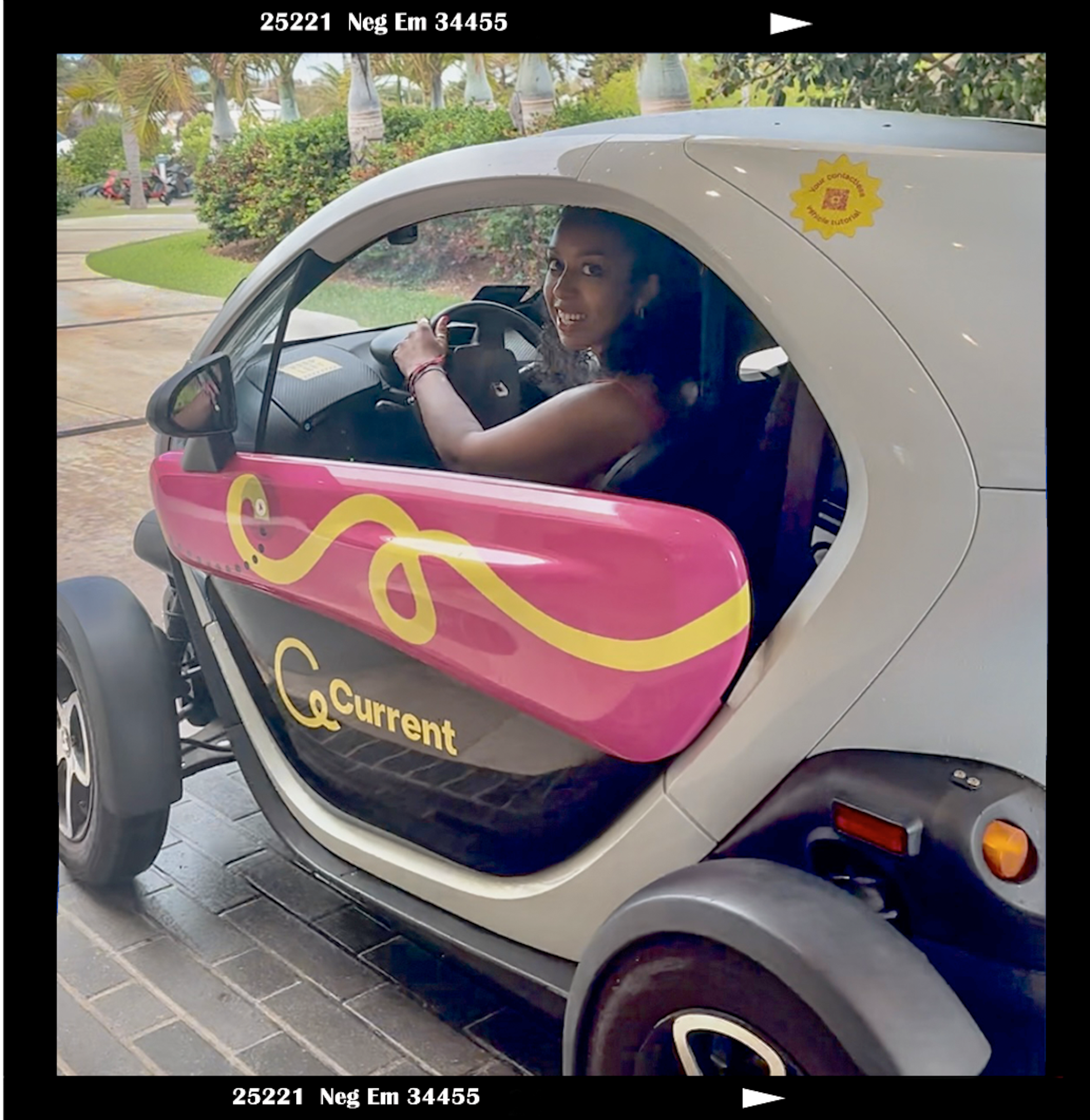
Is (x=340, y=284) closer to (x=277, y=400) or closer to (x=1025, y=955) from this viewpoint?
(x=277, y=400)

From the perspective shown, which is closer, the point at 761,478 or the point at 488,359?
the point at 761,478

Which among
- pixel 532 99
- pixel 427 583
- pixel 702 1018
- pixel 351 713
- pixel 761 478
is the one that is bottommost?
pixel 702 1018

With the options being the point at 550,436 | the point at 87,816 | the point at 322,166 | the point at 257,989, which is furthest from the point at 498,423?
the point at 87,816

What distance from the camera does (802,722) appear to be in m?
1.44

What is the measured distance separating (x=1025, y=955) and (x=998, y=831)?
146 mm

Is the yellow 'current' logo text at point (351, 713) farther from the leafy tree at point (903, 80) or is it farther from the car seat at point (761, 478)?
the leafy tree at point (903, 80)

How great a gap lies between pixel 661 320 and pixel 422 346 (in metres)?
0.47

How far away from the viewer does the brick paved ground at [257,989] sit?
1.91 metres

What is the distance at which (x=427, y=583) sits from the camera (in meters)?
1.72
